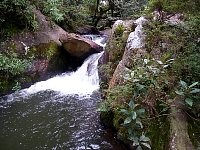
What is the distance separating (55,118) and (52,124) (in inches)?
12.0

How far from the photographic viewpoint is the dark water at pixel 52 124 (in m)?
5.84

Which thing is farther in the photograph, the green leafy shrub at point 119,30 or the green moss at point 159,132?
the green leafy shrub at point 119,30

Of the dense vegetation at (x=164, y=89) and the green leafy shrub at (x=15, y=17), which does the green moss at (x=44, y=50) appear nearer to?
the green leafy shrub at (x=15, y=17)

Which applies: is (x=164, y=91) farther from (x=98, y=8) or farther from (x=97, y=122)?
(x=98, y=8)

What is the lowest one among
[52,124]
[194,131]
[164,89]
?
[52,124]

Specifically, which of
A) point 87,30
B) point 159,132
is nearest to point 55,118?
point 159,132

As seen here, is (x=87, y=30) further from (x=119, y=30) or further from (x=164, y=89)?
(x=164, y=89)

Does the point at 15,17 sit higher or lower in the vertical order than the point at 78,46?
higher

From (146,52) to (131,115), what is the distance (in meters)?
2.24

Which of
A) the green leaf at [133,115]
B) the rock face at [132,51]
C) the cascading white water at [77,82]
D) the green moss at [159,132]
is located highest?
the rock face at [132,51]

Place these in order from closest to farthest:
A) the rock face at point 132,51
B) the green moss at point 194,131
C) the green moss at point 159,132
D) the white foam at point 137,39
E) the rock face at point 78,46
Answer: the green moss at point 194,131, the green moss at point 159,132, the rock face at point 132,51, the white foam at point 137,39, the rock face at point 78,46

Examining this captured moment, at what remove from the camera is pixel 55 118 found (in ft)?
23.0

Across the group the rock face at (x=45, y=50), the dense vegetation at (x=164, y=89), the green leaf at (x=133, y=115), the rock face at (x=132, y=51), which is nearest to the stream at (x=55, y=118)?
the rock face at (x=45, y=50)

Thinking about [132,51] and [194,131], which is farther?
[132,51]
